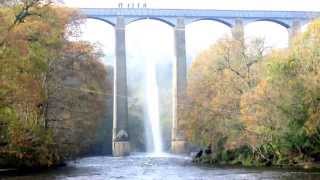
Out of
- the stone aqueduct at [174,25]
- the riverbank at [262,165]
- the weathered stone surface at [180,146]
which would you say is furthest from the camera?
the stone aqueduct at [174,25]

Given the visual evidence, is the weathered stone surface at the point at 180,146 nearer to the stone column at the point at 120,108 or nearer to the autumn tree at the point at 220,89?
the stone column at the point at 120,108

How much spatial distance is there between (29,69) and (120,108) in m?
40.1

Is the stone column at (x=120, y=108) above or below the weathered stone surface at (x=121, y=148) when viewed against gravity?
above

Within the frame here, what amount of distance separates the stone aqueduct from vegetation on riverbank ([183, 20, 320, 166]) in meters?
18.2

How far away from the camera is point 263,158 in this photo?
1555 inches

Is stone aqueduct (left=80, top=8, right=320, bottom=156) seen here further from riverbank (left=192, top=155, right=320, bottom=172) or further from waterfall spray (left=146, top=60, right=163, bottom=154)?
riverbank (left=192, top=155, right=320, bottom=172)

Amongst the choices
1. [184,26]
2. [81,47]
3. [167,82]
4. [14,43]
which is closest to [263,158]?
[81,47]

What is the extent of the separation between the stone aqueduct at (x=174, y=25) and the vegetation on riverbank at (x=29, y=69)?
26607mm

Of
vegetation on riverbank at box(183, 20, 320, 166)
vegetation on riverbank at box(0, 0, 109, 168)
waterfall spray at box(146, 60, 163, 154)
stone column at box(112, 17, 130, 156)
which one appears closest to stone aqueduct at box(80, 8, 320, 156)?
stone column at box(112, 17, 130, 156)

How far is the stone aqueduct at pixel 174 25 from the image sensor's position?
2616 inches

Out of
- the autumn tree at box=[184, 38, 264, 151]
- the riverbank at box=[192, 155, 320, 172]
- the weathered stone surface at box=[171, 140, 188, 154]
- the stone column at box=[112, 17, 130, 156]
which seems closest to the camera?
the riverbank at box=[192, 155, 320, 172]

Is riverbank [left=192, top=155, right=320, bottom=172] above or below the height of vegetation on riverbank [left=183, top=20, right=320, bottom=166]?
below

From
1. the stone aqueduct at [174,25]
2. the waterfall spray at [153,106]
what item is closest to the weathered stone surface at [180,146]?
the stone aqueduct at [174,25]

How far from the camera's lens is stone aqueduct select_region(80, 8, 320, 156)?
66.4 m
